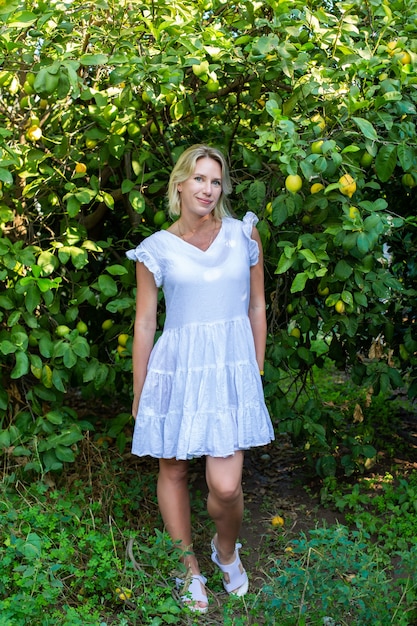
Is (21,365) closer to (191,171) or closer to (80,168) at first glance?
(80,168)

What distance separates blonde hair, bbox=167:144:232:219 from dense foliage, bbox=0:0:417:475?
194 mm

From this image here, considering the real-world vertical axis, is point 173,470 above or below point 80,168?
below

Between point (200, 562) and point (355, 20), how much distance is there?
217cm

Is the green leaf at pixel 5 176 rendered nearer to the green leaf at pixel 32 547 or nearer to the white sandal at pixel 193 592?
the green leaf at pixel 32 547

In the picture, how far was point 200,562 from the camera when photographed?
3.39 metres

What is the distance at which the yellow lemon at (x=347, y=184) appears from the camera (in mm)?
2775

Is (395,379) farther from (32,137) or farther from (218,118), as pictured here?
(32,137)

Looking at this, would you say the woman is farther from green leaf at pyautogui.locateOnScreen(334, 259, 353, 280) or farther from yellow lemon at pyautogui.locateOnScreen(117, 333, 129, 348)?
yellow lemon at pyautogui.locateOnScreen(117, 333, 129, 348)

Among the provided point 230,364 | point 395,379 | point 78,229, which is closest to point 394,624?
point 230,364

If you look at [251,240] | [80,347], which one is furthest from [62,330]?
[251,240]

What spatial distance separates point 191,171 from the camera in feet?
9.57

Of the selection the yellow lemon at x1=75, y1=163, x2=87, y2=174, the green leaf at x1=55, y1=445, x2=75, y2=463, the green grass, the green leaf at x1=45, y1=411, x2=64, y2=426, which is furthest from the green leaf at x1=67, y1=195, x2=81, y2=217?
the green grass

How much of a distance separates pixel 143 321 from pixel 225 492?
660 millimetres

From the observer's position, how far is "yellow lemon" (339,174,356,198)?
278 centimetres
